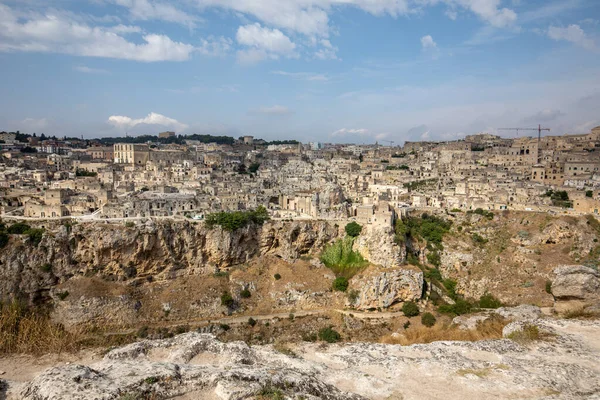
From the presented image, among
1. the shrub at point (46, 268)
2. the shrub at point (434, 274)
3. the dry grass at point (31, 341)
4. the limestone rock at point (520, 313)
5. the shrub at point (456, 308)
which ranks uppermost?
the limestone rock at point (520, 313)

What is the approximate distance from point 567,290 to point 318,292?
18.4m

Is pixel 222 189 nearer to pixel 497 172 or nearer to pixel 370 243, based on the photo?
pixel 370 243

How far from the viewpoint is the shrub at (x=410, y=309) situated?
102 ft

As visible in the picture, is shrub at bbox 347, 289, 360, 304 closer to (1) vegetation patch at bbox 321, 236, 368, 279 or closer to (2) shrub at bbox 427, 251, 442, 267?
(1) vegetation patch at bbox 321, 236, 368, 279

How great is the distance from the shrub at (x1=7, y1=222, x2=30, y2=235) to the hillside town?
10.7 feet

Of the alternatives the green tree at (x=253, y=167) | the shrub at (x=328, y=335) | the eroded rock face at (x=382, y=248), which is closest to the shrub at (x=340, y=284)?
the eroded rock face at (x=382, y=248)

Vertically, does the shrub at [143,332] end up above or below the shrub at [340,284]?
below

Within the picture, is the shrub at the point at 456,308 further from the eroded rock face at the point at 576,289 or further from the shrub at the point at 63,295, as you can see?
the shrub at the point at 63,295

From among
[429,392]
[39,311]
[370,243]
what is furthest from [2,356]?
[370,243]

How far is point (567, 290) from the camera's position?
19297 mm

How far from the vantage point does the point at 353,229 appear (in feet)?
121

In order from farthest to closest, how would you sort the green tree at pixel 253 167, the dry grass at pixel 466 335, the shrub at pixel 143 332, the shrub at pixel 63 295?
the green tree at pixel 253 167 → the shrub at pixel 63 295 → the shrub at pixel 143 332 → the dry grass at pixel 466 335

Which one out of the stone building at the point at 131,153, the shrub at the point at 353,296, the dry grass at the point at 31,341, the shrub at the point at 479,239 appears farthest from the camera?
the stone building at the point at 131,153

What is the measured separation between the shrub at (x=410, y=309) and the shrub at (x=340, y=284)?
4945 mm
